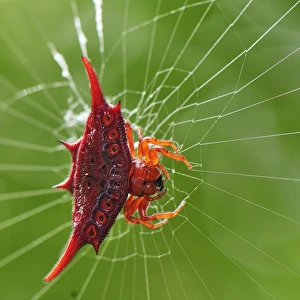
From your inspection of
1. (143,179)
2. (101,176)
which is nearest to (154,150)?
(143,179)

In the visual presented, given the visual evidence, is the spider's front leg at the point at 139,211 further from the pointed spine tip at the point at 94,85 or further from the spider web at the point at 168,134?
the pointed spine tip at the point at 94,85

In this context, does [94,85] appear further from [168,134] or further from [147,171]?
[168,134]

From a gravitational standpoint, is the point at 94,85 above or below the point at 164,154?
above

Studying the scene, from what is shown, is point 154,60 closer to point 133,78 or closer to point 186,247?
point 133,78

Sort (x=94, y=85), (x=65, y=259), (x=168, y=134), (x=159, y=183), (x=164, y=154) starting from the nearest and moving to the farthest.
→ (x=94, y=85), (x=65, y=259), (x=164, y=154), (x=159, y=183), (x=168, y=134)

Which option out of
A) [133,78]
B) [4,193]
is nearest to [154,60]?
[133,78]

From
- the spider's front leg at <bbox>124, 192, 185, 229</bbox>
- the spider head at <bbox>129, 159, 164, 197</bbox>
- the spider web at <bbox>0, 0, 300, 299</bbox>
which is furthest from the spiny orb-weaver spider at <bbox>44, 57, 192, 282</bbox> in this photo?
the spider web at <bbox>0, 0, 300, 299</bbox>

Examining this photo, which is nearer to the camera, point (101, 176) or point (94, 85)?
point (94, 85)
